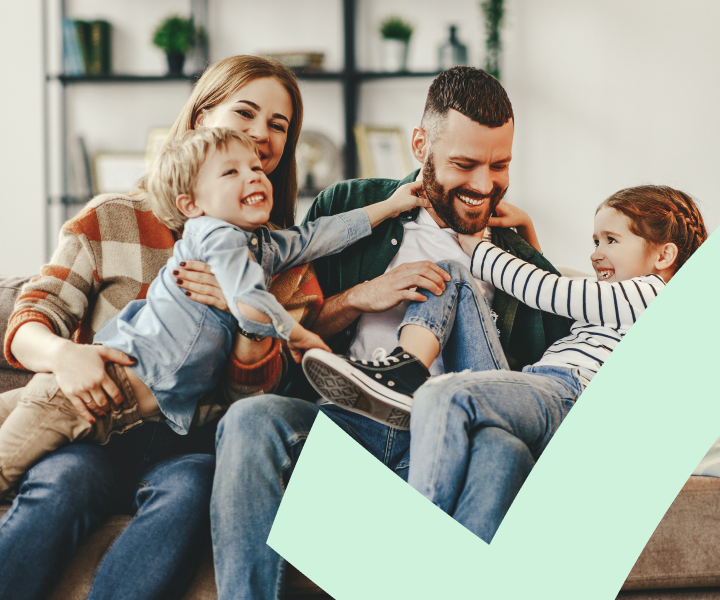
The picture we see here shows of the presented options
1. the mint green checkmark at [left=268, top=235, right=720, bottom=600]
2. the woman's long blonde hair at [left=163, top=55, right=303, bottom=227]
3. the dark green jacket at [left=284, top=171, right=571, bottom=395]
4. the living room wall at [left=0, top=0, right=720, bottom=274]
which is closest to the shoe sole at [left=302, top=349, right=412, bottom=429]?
the mint green checkmark at [left=268, top=235, right=720, bottom=600]

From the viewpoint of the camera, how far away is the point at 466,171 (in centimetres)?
110

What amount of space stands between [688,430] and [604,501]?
119 millimetres

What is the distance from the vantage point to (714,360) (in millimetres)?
711

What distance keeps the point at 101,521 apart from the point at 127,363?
233mm

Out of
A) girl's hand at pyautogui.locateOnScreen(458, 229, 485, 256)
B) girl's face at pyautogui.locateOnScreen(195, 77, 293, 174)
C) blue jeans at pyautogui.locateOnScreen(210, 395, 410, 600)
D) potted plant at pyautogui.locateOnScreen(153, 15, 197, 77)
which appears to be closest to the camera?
blue jeans at pyautogui.locateOnScreen(210, 395, 410, 600)

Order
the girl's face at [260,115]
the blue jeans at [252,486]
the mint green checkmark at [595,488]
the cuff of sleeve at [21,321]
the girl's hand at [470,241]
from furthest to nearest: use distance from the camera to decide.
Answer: the girl's hand at [470,241] → the girl's face at [260,115] → the cuff of sleeve at [21,321] → the blue jeans at [252,486] → the mint green checkmark at [595,488]

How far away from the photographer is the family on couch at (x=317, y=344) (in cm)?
83

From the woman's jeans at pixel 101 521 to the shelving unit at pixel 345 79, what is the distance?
77.3 inches

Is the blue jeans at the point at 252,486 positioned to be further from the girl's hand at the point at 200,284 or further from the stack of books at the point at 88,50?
the stack of books at the point at 88,50

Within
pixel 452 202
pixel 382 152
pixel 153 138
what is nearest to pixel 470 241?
pixel 452 202

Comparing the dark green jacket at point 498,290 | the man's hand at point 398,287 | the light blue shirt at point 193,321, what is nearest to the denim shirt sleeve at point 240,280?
the light blue shirt at point 193,321

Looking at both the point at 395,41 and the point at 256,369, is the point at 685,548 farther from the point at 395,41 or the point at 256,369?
the point at 395,41

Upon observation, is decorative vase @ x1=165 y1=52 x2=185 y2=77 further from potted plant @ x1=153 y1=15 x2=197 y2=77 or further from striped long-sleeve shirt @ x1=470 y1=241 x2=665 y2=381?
striped long-sleeve shirt @ x1=470 y1=241 x2=665 y2=381

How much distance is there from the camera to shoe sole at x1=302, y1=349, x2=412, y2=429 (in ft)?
2.72
